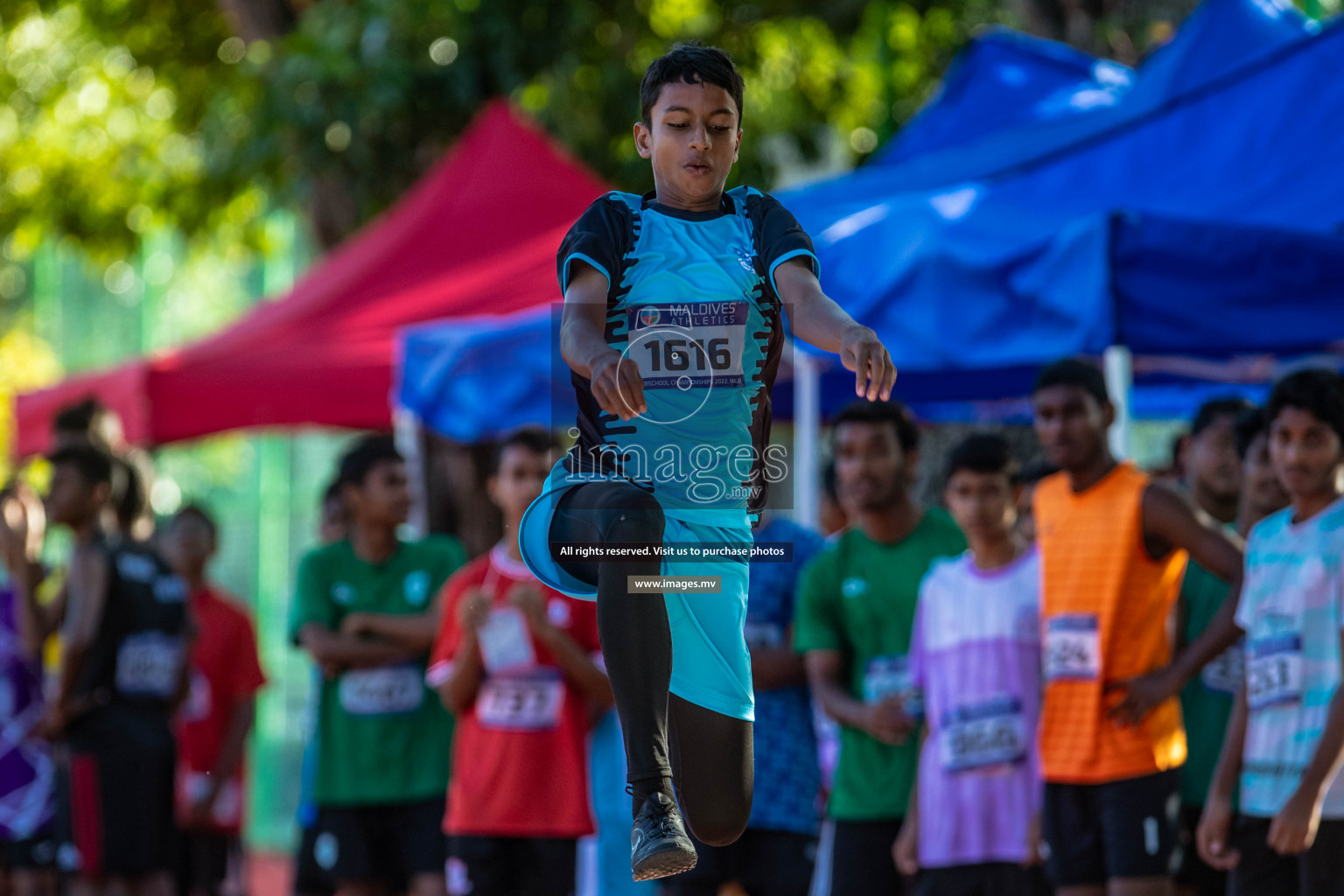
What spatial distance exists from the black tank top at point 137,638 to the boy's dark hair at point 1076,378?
3.55 meters

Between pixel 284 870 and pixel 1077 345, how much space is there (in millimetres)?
9987

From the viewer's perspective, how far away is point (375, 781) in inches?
254

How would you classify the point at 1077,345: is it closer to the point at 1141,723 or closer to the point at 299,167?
the point at 1141,723

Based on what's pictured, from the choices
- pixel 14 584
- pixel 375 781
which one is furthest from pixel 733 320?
pixel 14 584

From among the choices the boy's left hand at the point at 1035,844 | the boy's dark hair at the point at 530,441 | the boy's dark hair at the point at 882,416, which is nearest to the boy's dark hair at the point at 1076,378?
the boy's dark hair at the point at 882,416

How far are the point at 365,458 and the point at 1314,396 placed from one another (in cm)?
346

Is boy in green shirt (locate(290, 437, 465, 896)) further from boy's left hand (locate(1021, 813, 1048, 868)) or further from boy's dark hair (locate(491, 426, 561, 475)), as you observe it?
boy's left hand (locate(1021, 813, 1048, 868))

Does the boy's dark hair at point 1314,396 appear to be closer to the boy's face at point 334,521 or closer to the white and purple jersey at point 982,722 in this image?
the white and purple jersey at point 982,722

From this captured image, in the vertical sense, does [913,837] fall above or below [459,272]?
below

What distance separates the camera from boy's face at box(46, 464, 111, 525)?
6.73m

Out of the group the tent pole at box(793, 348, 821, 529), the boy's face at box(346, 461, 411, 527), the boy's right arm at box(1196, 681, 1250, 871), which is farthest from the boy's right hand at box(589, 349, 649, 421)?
the boy's face at box(346, 461, 411, 527)

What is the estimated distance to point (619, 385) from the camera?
2.25 metres

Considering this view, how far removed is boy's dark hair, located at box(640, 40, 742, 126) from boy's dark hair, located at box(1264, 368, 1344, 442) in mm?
2688

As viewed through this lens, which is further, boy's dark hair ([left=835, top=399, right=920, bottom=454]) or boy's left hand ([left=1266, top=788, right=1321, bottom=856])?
boy's dark hair ([left=835, top=399, right=920, bottom=454])
